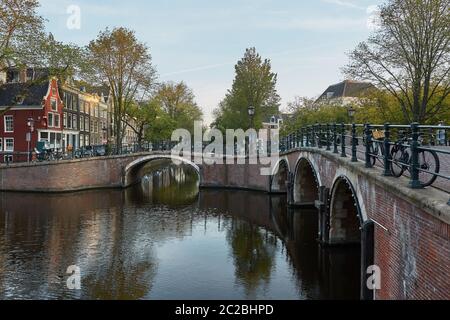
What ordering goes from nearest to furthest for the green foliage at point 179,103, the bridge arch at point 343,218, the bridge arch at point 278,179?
the bridge arch at point 343,218, the bridge arch at point 278,179, the green foliage at point 179,103

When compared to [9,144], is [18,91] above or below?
above

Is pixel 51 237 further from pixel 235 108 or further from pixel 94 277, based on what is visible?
pixel 235 108

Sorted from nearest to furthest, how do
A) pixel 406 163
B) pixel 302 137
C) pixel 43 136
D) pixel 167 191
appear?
pixel 406 163, pixel 302 137, pixel 167 191, pixel 43 136

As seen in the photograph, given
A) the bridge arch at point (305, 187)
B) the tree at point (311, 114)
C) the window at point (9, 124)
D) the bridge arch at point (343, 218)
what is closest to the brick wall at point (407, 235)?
the bridge arch at point (343, 218)

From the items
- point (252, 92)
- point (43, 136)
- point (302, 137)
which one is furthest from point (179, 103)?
point (302, 137)

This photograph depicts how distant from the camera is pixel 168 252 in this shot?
642 inches

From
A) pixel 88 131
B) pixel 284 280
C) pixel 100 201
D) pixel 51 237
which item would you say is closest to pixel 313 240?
pixel 284 280

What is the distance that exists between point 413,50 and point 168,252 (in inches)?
674

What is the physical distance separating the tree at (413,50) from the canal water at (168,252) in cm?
887

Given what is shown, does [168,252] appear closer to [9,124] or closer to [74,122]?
[9,124]

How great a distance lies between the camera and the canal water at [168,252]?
12.4 meters

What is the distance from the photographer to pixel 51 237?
18438 mm

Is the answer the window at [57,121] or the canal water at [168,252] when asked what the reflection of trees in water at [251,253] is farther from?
the window at [57,121]
